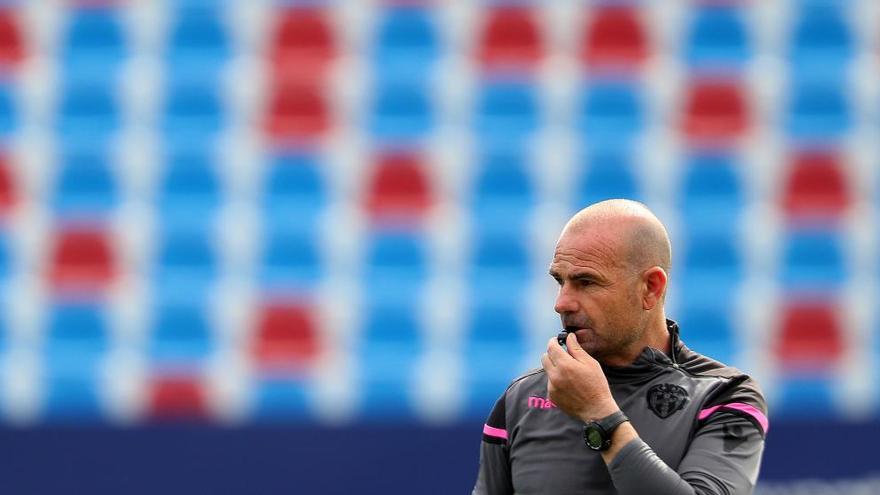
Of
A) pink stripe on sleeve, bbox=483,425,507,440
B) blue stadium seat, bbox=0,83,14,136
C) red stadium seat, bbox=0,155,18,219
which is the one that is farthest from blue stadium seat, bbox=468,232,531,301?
pink stripe on sleeve, bbox=483,425,507,440

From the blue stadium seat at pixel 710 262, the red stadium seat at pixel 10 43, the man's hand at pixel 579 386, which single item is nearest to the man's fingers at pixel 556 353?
the man's hand at pixel 579 386

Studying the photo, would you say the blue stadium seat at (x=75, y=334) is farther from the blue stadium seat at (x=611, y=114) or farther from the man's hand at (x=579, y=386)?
the man's hand at (x=579, y=386)

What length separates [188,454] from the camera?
17.9 ft

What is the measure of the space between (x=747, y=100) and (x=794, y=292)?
1.05m

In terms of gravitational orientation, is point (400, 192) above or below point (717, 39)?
below

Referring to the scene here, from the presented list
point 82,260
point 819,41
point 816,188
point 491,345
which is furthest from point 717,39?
point 82,260

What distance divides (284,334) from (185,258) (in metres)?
0.65

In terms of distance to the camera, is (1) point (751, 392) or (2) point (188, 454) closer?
(1) point (751, 392)

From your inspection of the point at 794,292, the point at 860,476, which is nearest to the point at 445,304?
the point at 794,292

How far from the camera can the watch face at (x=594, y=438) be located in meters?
2.02

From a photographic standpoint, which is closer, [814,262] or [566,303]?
[566,303]

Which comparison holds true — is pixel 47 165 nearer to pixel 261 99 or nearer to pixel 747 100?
pixel 261 99

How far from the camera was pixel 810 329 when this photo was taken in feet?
24.0

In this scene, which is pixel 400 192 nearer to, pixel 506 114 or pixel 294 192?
pixel 294 192
